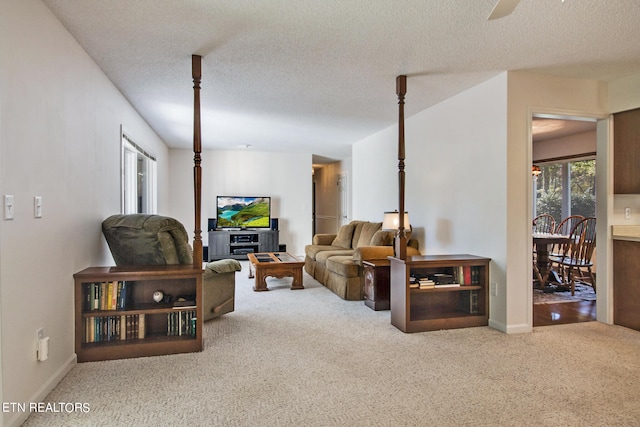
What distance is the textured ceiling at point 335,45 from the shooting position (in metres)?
2.33

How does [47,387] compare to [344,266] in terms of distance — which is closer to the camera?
[47,387]

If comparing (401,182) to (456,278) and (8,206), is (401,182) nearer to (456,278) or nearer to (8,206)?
(456,278)

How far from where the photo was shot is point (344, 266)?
14.8 ft

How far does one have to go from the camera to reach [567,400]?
2150mm

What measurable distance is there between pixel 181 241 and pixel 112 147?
137 centimetres

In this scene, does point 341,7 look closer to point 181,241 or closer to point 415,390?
point 181,241

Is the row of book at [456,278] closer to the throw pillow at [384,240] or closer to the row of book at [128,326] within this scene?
the throw pillow at [384,240]

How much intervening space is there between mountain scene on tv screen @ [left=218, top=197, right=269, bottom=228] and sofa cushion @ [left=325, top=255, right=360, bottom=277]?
3642mm

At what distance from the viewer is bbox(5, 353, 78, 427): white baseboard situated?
1.87 meters

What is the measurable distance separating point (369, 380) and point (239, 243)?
19.5ft

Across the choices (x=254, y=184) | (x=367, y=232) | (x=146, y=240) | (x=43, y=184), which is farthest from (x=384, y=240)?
(x=254, y=184)

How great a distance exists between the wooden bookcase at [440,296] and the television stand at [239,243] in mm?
4771

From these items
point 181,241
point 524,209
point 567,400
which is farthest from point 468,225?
point 181,241

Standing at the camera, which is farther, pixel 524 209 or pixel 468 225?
pixel 468 225
